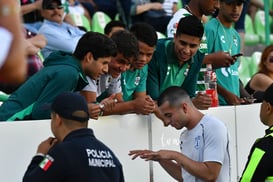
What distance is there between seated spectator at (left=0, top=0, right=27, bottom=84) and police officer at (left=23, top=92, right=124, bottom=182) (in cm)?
258

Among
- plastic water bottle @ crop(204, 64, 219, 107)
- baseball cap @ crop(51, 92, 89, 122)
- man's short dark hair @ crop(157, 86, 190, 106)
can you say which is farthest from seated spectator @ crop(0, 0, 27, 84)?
plastic water bottle @ crop(204, 64, 219, 107)

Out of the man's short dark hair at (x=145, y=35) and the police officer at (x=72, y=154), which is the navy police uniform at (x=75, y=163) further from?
the man's short dark hair at (x=145, y=35)

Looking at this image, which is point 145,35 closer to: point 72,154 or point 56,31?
point 56,31

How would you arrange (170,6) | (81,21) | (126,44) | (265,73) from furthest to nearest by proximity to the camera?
(170,6), (81,21), (265,73), (126,44)

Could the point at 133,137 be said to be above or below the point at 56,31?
below

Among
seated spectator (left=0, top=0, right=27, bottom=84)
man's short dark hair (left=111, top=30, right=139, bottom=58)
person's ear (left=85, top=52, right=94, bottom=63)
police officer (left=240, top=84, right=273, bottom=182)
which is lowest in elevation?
police officer (left=240, top=84, right=273, bottom=182)

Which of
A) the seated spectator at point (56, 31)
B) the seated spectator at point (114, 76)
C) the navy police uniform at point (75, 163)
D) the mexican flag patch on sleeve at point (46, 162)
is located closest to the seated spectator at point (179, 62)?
the seated spectator at point (114, 76)

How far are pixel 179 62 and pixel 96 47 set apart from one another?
1588mm

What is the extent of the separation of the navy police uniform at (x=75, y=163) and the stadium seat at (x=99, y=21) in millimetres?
7079

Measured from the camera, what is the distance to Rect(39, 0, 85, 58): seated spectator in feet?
23.5

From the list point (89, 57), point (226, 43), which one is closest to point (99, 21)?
point (226, 43)

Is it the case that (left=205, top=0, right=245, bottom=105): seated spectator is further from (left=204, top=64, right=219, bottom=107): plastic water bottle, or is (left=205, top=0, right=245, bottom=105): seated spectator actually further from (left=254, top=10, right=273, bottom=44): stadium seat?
(left=254, top=10, right=273, bottom=44): stadium seat

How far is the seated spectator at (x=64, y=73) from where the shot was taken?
4.63 metres

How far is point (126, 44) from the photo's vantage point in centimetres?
524
